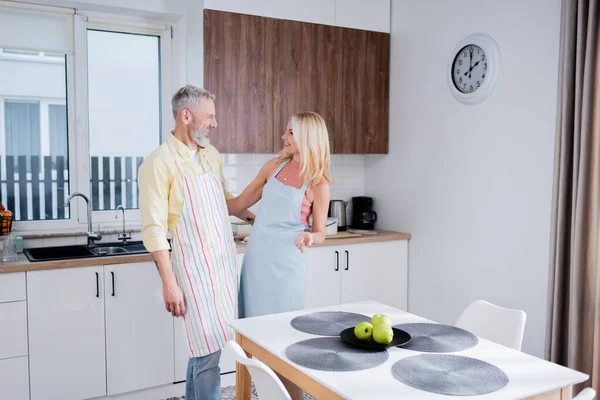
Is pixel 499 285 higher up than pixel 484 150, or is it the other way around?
pixel 484 150

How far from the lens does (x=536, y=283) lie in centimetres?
335

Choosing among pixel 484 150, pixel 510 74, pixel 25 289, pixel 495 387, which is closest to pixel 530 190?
pixel 484 150

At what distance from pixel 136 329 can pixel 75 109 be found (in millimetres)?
1424

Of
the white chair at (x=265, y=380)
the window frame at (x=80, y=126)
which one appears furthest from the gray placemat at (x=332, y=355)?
the window frame at (x=80, y=126)

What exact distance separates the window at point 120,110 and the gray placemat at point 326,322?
2.06m

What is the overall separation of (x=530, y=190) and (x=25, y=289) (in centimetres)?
272

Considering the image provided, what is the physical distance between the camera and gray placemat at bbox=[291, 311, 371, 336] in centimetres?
219

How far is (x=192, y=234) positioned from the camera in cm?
259

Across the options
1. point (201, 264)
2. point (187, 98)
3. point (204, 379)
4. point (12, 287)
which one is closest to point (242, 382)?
point (204, 379)

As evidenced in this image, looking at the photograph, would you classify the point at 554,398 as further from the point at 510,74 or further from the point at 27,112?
the point at 27,112

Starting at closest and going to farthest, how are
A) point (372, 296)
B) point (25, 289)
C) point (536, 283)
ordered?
1. point (25, 289)
2. point (536, 283)
3. point (372, 296)

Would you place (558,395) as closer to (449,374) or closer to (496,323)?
(449,374)

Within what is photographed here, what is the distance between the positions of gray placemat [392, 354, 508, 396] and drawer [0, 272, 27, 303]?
2.09 m

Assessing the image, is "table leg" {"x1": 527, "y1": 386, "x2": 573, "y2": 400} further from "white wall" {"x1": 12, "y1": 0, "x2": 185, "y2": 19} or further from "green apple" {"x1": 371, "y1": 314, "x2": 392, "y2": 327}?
"white wall" {"x1": 12, "y1": 0, "x2": 185, "y2": 19}
